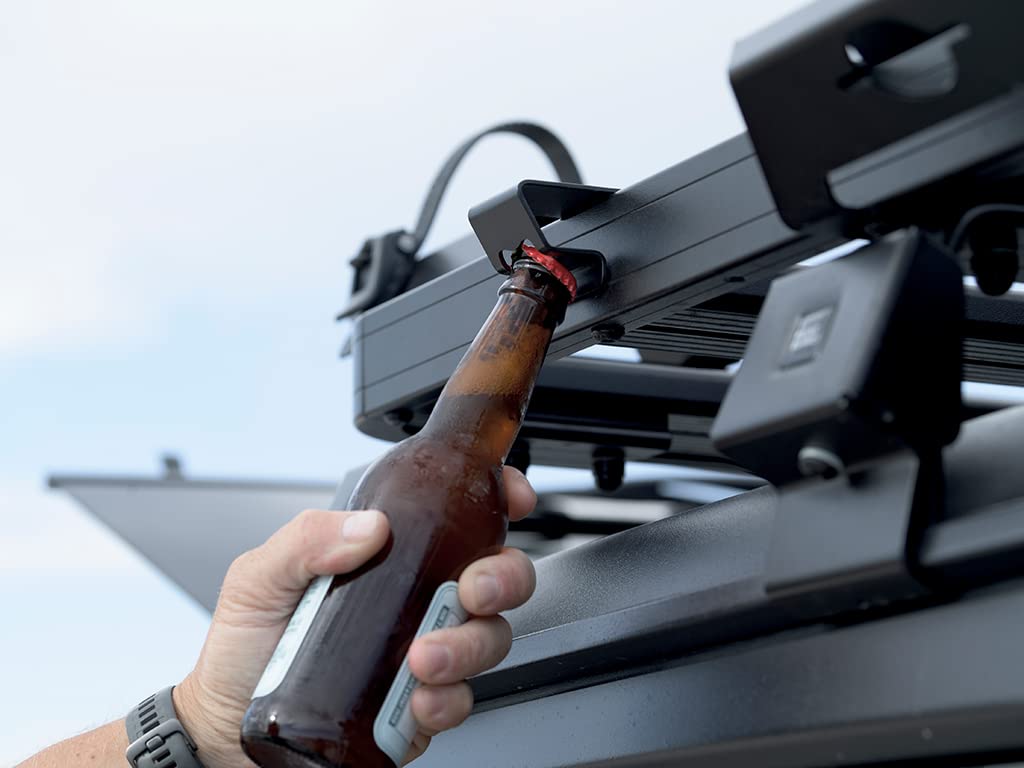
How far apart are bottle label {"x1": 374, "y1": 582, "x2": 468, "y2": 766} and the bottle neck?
0.17m

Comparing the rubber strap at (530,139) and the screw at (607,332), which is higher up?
the rubber strap at (530,139)

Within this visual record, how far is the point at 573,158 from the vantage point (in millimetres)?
1451

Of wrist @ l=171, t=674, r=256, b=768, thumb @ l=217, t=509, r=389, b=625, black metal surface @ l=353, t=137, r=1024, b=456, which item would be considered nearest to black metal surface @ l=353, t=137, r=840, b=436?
black metal surface @ l=353, t=137, r=1024, b=456

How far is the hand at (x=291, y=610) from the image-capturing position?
0.97m

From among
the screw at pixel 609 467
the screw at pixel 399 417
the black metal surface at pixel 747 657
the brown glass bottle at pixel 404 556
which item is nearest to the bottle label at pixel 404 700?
the brown glass bottle at pixel 404 556

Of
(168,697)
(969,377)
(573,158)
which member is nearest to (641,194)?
(573,158)

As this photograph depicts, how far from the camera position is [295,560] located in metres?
1.04

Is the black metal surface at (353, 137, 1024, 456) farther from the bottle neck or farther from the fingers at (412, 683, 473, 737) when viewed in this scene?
the fingers at (412, 683, 473, 737)

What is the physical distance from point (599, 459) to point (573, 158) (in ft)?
1.18

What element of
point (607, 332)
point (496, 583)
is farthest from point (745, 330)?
point (496, 583)

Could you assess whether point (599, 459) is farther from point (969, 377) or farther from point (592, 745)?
point (592, 745)

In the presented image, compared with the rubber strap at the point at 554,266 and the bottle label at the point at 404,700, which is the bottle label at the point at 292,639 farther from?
the rubber strap at the point at 554,266

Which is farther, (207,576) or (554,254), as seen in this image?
(207,576)

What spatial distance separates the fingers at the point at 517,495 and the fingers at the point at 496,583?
3.4 inches
